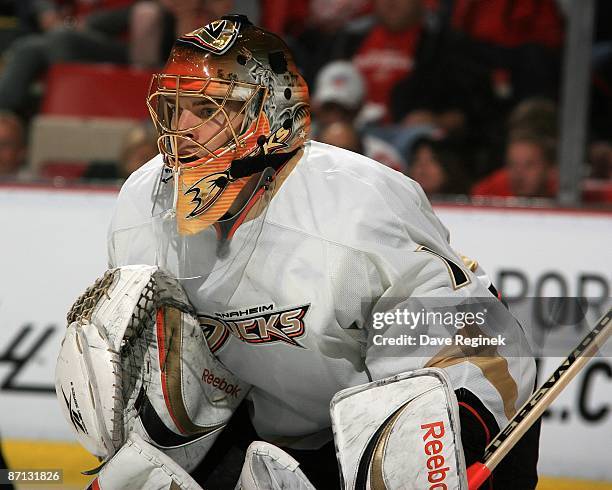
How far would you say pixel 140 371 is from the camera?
6.08 feet

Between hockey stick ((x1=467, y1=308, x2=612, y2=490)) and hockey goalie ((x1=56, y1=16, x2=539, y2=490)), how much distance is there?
3 centimetres

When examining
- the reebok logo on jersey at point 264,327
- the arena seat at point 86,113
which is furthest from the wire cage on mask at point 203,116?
the arena seat at point 86,113

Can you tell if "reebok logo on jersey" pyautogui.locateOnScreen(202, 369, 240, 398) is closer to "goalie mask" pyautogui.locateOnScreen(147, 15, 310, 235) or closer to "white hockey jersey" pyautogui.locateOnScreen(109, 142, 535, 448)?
"white hockey jersey" pyautogui.locateOnScreen(109, 142, 535, 448)

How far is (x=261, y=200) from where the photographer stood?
1.82 metres

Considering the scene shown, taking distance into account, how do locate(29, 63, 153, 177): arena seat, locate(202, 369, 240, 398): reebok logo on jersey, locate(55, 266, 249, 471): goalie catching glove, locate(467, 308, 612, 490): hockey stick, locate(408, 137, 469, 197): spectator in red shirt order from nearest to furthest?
1. locate(467, 308, 612, 490): hockey stick
2. locate(55, 266, 249, 471): goalie catching glove
3. locate(202, 369, 240, 398): reebok logo on jersey
4. locate(408, 137, 469, 197): spectator in red shirt
5. locate(29, 63, 153, 177): arena seat

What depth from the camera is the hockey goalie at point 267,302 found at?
1690mm

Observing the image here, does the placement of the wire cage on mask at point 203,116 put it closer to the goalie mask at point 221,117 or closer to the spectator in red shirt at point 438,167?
the goalie mask at point 221,117

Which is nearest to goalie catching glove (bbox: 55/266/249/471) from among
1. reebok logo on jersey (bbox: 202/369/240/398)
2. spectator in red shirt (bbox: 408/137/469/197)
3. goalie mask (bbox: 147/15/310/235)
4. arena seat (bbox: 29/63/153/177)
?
reebok logo on jersey (bbox: 202/369/240/398)

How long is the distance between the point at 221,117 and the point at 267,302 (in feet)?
1.14

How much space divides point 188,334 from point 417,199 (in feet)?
1.66

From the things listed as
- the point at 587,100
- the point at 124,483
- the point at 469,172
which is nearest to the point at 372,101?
the point at 469,172

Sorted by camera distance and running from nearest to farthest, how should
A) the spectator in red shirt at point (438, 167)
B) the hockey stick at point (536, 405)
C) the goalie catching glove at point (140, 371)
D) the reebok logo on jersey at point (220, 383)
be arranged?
the hockey stick at point (536, 405) → the goalie catching glove at point (140, 371) → the reebok logo on jersey at point (220, 383) → the spectator in red shirt at point (438, 167)

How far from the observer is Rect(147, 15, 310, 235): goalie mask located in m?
1.77

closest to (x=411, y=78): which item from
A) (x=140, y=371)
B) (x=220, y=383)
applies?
(x=220, y=383)
